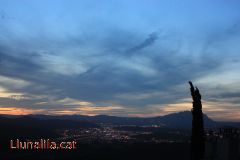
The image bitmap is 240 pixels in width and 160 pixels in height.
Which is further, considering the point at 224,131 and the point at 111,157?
the point at 111,157

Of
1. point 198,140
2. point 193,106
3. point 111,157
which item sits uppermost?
point 193,106

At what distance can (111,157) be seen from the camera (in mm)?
191625

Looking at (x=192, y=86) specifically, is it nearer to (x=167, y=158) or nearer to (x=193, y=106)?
(x=193, y=106)

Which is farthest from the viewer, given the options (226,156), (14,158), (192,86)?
(14,158)

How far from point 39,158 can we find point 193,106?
452 ft

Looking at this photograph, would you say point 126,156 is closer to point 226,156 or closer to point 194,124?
point 226,156

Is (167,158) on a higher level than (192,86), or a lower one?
lower

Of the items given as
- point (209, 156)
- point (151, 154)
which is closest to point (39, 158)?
point (151, 154)

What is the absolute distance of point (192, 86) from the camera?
45.9 meters

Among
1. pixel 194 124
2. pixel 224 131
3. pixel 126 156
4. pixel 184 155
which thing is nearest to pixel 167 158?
pixel 184 155

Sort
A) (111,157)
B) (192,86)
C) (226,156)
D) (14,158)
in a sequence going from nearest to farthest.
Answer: (192,86)
(226,156)
(14,158)
(111,157)

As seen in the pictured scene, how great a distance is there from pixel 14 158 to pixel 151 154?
60.3 meters

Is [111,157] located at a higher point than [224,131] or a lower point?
lower

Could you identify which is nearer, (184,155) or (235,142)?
(235,142)
